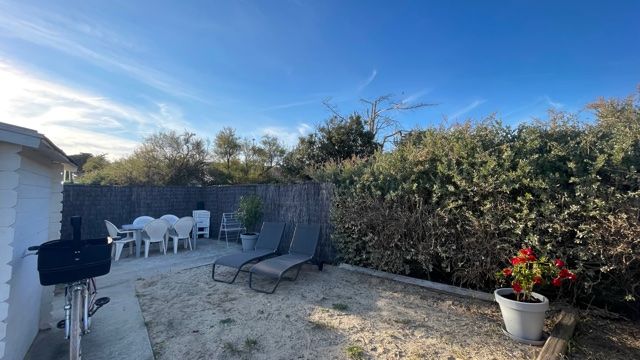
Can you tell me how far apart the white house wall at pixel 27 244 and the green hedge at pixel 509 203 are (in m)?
4.27

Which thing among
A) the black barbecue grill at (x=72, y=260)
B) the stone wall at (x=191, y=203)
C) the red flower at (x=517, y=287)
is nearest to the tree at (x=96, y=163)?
the stone wall at (x=191, y=203)

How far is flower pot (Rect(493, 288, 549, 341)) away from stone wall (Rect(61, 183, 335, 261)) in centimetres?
344

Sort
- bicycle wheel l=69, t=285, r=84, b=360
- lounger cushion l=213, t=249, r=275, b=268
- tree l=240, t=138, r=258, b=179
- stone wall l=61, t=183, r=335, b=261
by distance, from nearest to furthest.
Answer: bicycle wheel l=69, t=285, r=84, b=360, lounger cushion l=213, t=249, r=275, b=268, stone wall l=61, t=183, r=335, b=261, tree l=240, t=138, r=258, b=179

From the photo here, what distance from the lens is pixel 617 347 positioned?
2.99 m

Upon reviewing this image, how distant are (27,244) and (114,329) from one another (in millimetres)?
1371

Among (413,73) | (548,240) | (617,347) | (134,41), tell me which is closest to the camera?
(617,347)

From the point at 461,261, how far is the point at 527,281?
119 cm

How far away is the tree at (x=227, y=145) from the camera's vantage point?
1861 cm

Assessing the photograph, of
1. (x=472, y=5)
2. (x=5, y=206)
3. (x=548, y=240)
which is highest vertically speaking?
(x=472, y=5)

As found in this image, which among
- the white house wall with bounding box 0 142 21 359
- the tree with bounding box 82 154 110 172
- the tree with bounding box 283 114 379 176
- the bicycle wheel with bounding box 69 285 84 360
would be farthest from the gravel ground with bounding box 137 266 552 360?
the tree with bounding box 82 154 110 172

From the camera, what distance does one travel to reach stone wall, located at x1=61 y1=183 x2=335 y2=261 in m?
6.36

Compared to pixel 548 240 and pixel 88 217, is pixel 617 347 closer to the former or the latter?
pixel 548 240

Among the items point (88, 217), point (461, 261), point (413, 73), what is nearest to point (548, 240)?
point (461, 261)

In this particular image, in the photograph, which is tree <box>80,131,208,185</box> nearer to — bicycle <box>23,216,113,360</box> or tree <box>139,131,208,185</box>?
tree <box>139,131,208,185</box>
